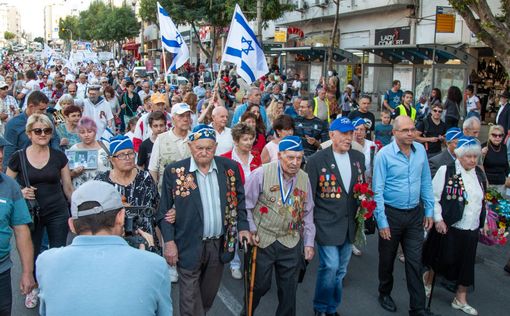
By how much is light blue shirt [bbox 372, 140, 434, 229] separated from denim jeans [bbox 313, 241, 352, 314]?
465 millimetres

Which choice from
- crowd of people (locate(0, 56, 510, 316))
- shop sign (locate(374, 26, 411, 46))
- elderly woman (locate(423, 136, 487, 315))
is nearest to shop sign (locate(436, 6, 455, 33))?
shop sign (locate(374, 26, 411, 46))

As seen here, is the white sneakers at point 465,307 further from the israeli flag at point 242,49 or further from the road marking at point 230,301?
the israeli flag at point 242,49

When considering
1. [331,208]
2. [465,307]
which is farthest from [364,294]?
[331,208]

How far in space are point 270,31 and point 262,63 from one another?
33817 millimetres

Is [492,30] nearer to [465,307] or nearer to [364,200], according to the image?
[465,307]

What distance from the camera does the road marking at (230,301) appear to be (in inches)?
219

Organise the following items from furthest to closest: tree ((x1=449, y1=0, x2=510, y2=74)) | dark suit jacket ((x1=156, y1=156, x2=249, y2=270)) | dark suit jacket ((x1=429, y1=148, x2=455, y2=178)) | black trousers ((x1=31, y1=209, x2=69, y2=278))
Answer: tree ((x1=449, y1=0, x2=510, y2=74)) → dark suit jacket ((x1=429, y1=148, x2=455, y2=178)) → black trousers ((x1=31, y1=209, x2=69, y2=278)) → dark suit jacket ((x1=156, y1=156, x2=249, y2=270))

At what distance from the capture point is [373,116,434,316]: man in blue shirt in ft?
17.0

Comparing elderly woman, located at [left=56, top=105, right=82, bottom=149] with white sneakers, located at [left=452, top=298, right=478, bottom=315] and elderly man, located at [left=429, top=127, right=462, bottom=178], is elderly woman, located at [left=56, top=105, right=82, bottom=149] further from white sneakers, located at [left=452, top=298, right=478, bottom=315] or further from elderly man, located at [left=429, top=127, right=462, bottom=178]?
white sneakers, located at [left=452, top=298, right=478, bottom=315]

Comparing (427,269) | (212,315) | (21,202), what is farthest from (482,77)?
(21,202)

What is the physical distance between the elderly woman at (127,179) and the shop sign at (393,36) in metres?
21.4

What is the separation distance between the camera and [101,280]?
2.25 meters

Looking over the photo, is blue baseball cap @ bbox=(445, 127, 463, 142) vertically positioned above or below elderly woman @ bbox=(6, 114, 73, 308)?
above

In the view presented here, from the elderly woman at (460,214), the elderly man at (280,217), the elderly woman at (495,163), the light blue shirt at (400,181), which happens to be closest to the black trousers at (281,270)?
the elderly man at (280,217)
